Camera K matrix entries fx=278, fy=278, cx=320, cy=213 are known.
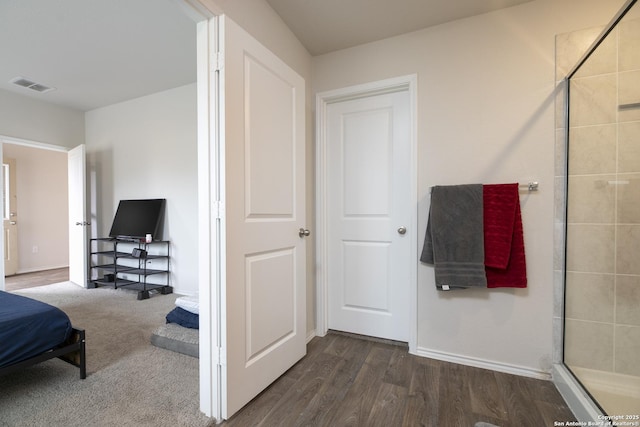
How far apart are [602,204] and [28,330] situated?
3.26 metres

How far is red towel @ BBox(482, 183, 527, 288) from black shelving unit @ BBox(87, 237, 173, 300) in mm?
3635

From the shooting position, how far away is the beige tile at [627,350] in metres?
1.35

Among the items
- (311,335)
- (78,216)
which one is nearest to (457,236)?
(311,335)

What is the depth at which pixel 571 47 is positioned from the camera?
171cm

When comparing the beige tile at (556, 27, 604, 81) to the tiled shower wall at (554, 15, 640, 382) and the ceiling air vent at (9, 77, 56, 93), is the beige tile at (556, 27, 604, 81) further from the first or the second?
the ceiling air vent at (9, 77, 56, 93)

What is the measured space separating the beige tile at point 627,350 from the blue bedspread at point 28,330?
309cm

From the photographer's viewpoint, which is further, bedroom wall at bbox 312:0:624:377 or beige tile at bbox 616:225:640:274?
bedroom wall at bbox 312:0:624:377

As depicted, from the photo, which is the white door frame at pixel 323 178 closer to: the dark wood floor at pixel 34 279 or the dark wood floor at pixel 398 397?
the dark wood floor at pixel 398 397

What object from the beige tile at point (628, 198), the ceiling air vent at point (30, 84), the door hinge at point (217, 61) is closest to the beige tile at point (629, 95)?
the beige tile at point (628, 198)

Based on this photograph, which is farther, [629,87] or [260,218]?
[260,218]

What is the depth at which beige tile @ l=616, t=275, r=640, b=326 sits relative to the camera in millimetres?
1392

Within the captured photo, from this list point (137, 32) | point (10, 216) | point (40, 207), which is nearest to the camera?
point (137, 32)

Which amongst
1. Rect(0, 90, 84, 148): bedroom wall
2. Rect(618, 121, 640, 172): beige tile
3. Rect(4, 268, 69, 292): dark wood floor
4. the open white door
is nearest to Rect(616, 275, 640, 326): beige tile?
Rect(618, 121, 640, 172): beige tile

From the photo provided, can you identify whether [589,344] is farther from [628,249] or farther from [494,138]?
[494,138]
